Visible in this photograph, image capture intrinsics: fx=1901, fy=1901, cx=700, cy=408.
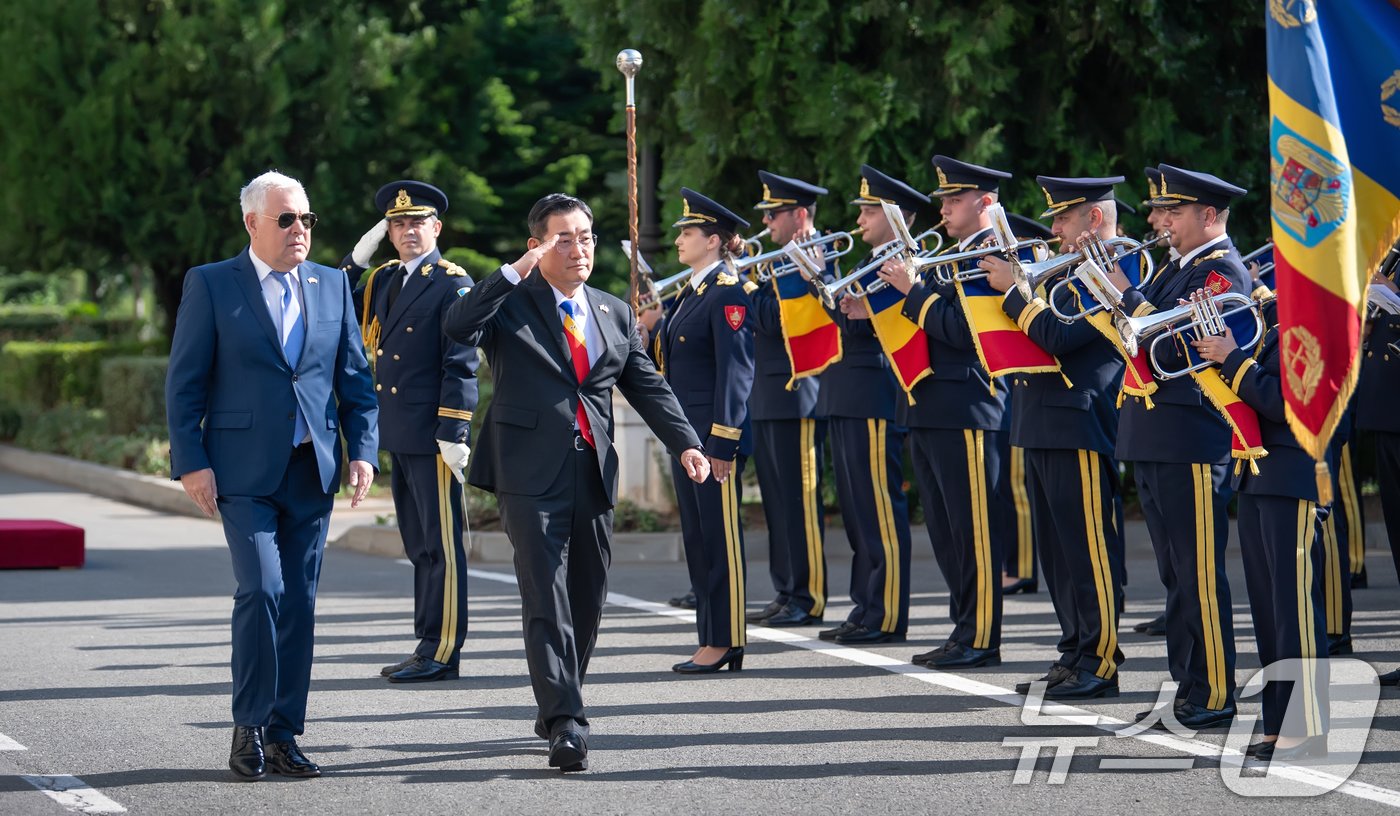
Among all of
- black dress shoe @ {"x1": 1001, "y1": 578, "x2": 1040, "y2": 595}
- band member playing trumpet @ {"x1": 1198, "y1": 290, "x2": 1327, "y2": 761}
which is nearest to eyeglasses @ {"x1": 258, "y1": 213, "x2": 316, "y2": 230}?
band member playing trumpet @ {"x1": 1198, "y1": 290, "x2": 1327, "y2": 761}

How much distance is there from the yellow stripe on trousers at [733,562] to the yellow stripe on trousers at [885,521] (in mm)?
1074

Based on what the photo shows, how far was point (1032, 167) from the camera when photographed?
1466 centimetres

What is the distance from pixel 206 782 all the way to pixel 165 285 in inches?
728

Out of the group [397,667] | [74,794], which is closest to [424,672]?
[397,667]

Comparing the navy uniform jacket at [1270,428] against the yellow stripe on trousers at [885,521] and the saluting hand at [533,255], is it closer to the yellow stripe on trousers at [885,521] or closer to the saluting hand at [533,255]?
the saluting hand at [533,255]

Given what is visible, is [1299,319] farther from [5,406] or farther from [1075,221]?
[5,406]

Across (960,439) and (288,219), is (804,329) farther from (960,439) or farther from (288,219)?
(288,219)

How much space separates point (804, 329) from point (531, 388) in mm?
3647

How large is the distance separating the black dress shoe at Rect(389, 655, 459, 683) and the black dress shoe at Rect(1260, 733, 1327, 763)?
3.68m

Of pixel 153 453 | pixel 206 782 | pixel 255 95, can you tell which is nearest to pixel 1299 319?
pixel 206 782

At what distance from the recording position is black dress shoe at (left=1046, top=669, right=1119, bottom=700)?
26.0 feet

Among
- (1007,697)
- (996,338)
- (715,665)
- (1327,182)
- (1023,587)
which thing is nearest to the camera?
(1327,182)

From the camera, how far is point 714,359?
9195mm

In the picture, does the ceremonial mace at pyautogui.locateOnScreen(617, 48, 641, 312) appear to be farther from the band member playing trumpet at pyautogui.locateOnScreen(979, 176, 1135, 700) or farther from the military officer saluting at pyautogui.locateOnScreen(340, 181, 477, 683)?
the band member playing trumpet at pyautogui.locateOnScreen(979, 176, 1135, 700)
